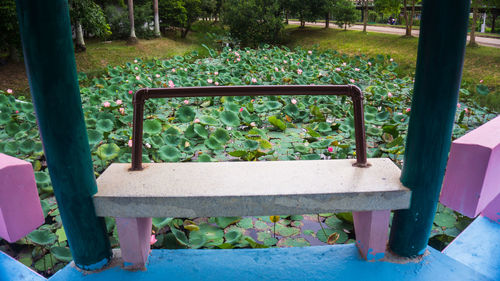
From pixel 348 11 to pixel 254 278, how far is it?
40.2 ft

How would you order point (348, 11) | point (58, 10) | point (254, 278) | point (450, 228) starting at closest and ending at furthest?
point (58, 10) < point (254, 278) < point (450, 228) < point (348, 11)

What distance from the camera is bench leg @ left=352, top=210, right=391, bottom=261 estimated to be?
1112 millimetres

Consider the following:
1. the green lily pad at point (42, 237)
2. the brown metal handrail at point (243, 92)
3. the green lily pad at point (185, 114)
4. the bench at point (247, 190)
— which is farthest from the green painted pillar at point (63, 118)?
the green lily pad at point (185, 114)

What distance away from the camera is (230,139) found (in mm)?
2609

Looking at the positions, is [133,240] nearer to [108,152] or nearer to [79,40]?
[108,152]

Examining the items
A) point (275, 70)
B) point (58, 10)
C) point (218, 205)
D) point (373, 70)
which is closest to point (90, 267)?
point (218, 205)

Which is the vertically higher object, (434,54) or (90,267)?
(434,54)

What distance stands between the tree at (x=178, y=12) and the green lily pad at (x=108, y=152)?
37.7 feet

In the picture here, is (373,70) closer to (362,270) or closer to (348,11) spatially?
(362,270)

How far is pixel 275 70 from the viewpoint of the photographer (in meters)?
4.69

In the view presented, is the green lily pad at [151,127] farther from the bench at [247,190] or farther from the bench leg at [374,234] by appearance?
the bench leg at [374,234]

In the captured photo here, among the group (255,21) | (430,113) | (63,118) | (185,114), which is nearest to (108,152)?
(185,114)

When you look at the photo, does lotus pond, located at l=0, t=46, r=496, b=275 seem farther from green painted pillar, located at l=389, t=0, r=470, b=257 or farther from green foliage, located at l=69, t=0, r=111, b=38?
green foliage, located at l=69, t=0, r=111, b=38

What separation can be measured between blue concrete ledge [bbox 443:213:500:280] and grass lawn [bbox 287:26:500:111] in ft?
9.19
